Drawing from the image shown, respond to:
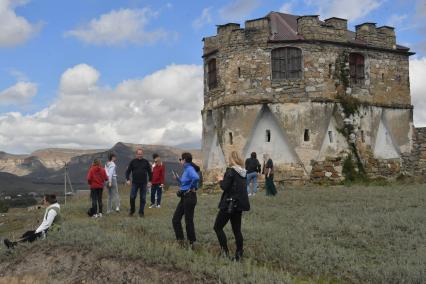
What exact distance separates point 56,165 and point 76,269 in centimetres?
13258

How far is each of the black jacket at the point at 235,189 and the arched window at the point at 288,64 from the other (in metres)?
17.6

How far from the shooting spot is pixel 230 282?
8141mm

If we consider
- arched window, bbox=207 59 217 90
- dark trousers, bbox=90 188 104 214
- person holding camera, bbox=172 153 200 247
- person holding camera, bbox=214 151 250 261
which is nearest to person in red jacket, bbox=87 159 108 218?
dark trousers, bbox=90 188 104 214

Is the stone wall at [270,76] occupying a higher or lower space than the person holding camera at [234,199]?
higher

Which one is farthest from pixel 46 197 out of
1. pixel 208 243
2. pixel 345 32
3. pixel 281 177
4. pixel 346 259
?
pixel 345 32

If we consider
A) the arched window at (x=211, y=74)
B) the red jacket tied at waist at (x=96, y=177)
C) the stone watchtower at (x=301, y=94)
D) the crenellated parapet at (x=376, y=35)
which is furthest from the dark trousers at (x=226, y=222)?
the crenellated parapet at (x=376, y=35)

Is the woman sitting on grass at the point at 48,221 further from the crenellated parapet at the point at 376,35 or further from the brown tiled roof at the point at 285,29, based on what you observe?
the crenellated parapet at the point at 376,35

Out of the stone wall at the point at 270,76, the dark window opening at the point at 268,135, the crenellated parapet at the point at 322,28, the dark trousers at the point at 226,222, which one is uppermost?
the crenellated parapet at the point at 322,28

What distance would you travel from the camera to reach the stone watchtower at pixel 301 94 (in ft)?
86.0

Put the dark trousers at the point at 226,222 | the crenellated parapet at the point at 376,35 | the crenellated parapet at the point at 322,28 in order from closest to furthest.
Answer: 1. the dark trousers at the point at 226,222
2. the crenellated parapet at the point at 322,28
3. the crenellated parapet at the point at 376,35

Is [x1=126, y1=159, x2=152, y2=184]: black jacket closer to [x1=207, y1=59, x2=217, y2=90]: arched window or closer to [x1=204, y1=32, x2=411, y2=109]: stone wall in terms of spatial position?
[x1=204, y1=32, x2=411, y2=109]: stone wall

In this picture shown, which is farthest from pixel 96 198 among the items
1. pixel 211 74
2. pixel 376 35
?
pixel 376 35

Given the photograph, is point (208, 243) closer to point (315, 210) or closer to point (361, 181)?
point (315, 210)

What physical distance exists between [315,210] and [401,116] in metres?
16.1
